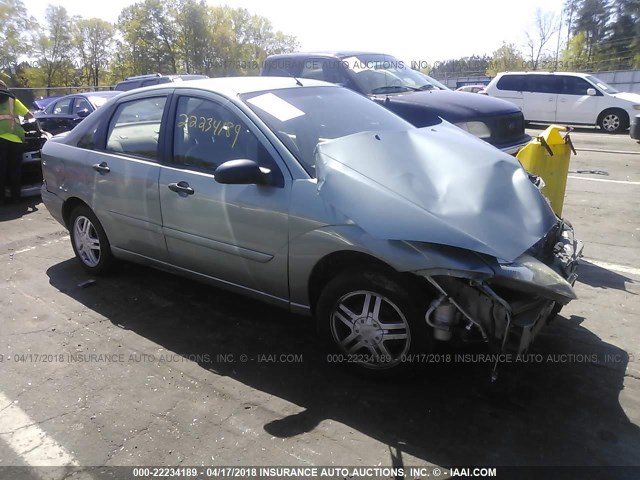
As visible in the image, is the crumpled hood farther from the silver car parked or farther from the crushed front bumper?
the crushed front bumper

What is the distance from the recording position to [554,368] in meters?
3.22

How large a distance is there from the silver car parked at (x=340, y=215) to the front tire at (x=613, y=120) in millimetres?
13696

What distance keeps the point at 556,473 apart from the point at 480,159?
70.7 inches

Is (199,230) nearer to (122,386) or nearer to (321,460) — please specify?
(122,386)

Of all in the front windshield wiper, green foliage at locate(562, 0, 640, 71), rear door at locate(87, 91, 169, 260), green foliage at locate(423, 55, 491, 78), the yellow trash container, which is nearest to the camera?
rear door at locate(87, 91, 169, 260)

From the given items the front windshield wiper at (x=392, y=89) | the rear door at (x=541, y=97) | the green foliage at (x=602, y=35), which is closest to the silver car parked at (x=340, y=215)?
the front windshield wiper at (x=392, y=89)

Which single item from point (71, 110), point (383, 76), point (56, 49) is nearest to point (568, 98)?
point (383, 76)

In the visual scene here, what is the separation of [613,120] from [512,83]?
10.8ft

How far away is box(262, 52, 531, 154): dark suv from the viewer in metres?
6.75

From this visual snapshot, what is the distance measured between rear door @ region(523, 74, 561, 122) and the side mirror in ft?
51.2

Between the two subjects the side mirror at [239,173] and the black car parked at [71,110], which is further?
the black car parked at [71,110]

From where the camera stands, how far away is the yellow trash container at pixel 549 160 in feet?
15.8

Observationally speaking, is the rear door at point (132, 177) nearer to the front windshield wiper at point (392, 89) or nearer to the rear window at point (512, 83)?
the front windshield wiper at point (392, 89)

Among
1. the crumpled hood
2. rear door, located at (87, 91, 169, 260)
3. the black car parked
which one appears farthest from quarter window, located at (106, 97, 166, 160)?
the black car parked
